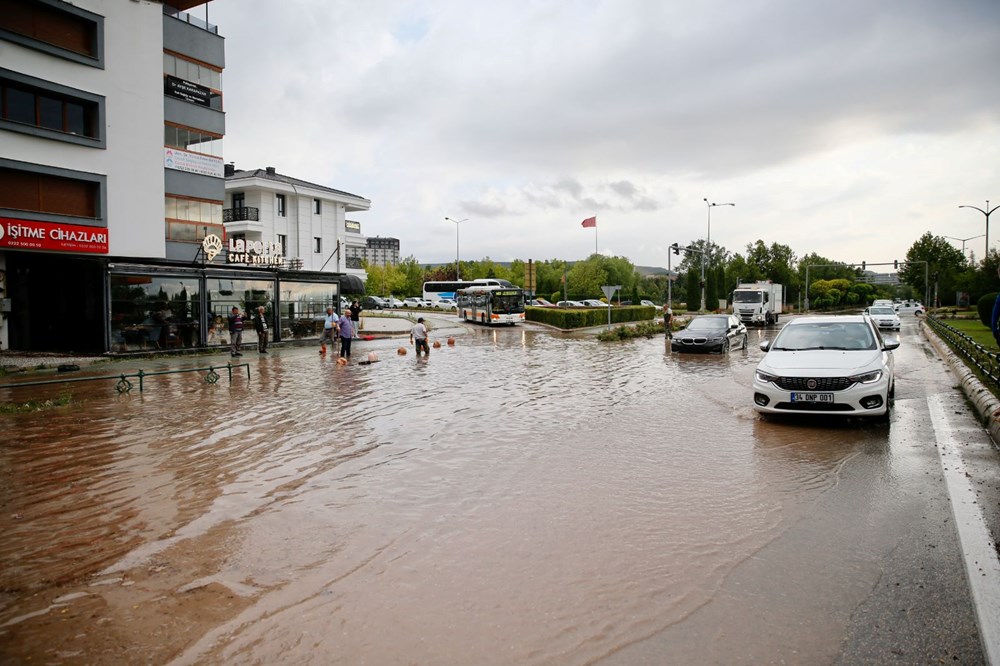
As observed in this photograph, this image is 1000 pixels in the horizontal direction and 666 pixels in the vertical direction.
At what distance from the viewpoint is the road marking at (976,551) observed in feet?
13.1

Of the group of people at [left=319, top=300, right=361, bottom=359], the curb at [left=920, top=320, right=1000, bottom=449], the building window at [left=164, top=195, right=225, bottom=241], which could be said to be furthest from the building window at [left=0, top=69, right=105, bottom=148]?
the curb at [left=920, top=320, right=1000, bottom=449]

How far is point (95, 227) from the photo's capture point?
22.4 meters

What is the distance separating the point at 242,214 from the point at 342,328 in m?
30.7

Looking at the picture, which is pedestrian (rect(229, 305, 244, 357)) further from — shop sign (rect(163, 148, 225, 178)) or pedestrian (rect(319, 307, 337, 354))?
shop sign (rect(163, 148, 225, 178))

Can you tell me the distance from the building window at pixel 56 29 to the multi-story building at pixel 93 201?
35 millimetres

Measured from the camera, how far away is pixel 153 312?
22.9 m

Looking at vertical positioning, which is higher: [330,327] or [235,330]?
[235,330]

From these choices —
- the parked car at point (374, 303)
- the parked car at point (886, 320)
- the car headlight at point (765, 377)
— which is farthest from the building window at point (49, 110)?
the parked car at point (374, 303)

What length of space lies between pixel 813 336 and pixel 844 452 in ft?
11.8

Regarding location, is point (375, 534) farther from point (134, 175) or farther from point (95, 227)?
point (134, 175)

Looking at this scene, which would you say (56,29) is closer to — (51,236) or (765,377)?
(51,236)

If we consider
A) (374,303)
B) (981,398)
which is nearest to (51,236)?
(981,398)

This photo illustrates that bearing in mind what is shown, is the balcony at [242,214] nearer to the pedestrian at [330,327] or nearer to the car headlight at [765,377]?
the pedestrian at [330,327]

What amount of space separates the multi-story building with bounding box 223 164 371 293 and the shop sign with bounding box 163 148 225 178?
561 inches
